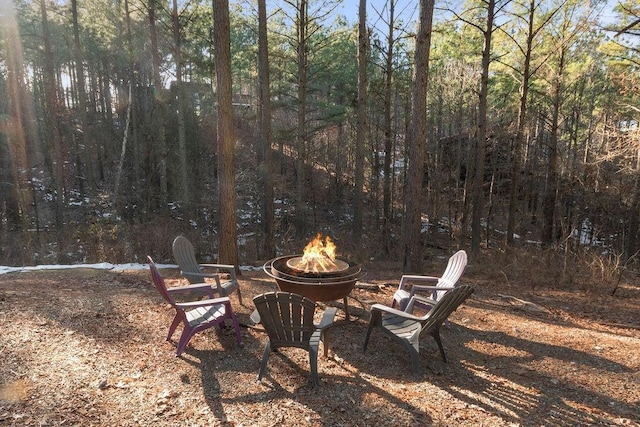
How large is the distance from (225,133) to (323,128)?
34.0ft

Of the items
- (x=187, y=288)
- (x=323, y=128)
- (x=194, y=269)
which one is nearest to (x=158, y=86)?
(x=323, y=128)

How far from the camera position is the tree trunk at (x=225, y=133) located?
5863 mm

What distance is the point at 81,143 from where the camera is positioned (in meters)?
20.1

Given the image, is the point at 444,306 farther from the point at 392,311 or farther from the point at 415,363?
the point at 415,363

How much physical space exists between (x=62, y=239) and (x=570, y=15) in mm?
16709

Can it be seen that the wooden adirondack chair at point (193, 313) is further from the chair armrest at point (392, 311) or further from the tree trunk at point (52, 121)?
the tree trunk at point (52, 121)

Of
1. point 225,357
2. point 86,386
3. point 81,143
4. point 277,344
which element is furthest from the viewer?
point 81,143

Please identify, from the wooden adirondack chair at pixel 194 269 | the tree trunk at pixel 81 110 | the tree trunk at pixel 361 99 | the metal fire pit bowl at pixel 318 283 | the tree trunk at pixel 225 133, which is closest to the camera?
the metal fire pit bowl at pixel 318 283

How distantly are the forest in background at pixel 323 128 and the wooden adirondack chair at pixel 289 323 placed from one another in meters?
3.52

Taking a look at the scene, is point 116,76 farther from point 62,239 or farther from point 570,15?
point 570,15

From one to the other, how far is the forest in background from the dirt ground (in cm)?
279

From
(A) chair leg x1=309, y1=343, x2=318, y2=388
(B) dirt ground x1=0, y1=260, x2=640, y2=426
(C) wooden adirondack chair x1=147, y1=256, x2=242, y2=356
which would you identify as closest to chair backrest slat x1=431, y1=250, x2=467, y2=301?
(B) dirt ground x1=0, y1=260, x2=640, y2=426

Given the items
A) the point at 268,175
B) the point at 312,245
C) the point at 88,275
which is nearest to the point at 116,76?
the point at 268,175

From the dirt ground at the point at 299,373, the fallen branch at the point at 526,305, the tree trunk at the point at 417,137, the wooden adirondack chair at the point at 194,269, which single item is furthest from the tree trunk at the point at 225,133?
the fallen branch at the point at 526,305
